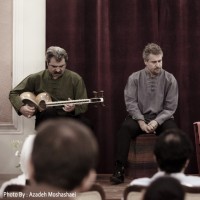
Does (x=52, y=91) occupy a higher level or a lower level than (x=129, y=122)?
higher

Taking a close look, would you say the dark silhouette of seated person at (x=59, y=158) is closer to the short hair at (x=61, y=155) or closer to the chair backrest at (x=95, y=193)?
the short hair at (x=61, y=155)

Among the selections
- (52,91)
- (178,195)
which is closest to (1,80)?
(52,91)

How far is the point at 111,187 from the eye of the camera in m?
3.69

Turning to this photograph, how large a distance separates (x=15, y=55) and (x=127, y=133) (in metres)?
1.45

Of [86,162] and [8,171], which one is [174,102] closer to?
[8,171]

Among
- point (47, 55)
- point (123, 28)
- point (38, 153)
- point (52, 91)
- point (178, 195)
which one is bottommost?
point (178, 195)

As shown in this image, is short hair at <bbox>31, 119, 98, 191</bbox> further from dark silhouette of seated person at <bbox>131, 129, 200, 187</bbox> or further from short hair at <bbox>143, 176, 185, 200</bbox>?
dark silhouette of seated person at <bbox>131, 129, 200, 187</bbox>

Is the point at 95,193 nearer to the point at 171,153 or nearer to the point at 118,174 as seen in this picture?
A: the point at 171,153

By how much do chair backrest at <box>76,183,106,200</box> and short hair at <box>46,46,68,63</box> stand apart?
8.57 feet

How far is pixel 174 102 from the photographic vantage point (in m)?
4.03

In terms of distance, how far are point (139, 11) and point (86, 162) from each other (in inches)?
145

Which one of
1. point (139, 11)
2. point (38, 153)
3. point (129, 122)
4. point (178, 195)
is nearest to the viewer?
point (38, 153)

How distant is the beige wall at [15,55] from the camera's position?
14.6ft

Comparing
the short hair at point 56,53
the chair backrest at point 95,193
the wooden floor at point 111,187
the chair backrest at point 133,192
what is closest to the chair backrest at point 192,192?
the chair backrest at point 133,192
